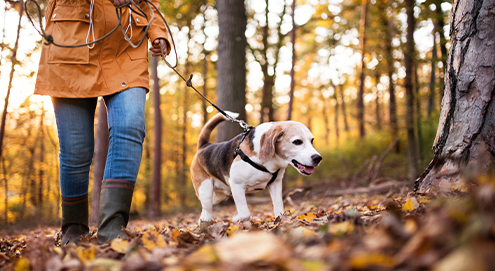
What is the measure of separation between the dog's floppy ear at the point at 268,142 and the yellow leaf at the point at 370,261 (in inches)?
91.6

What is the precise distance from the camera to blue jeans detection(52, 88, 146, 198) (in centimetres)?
242

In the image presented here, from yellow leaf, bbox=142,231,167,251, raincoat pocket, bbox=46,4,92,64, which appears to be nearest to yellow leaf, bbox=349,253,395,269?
yellow leaf, bbox=142,231,167,251

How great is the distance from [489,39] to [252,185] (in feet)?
7.90

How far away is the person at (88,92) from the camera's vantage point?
2.43 metres

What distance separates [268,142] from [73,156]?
68.6 inches

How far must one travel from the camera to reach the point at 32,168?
15.4 metres

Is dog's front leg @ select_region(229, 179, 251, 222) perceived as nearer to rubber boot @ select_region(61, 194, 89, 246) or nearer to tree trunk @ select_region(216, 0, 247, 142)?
rubber boot @ select_region(61, 194, 89, 246)

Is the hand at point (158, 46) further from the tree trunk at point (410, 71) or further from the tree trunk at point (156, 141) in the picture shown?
the tree trunk at point (156, 141)

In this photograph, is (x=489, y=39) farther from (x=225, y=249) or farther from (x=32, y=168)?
(x=32, y=168)

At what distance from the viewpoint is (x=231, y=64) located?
754 centimetres

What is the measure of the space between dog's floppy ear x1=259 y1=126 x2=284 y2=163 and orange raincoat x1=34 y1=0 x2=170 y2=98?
1.29 m

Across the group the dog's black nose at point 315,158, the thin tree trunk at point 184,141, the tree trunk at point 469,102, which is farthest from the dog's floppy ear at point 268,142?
the thin tree trunk at point 184,141

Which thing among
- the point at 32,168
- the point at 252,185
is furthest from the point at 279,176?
the point at 32,168

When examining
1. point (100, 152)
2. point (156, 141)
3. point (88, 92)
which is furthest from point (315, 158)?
point (156, 141)
